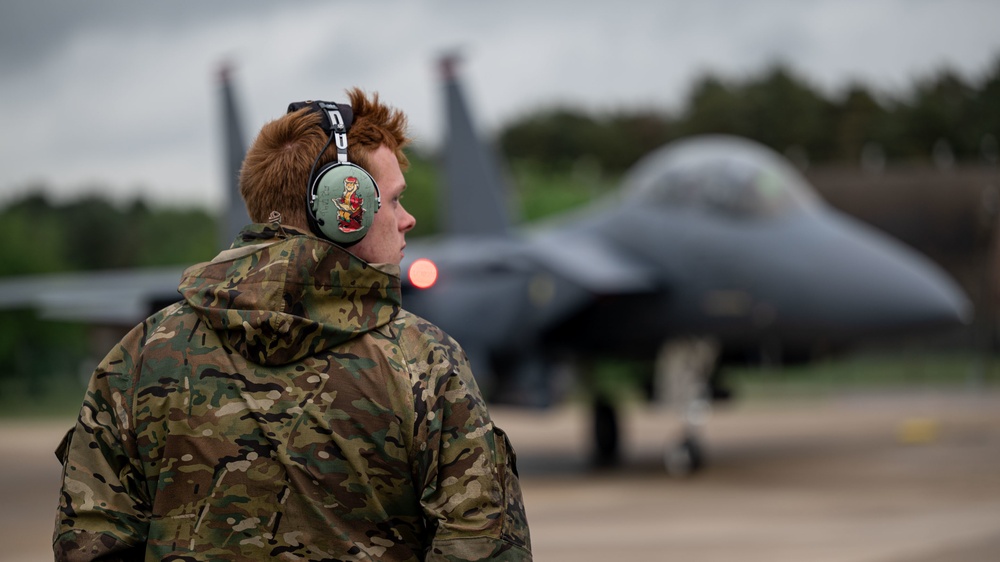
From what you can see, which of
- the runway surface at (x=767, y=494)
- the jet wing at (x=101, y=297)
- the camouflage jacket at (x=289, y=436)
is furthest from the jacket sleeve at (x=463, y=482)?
the jet wing at (x=101, y=297)

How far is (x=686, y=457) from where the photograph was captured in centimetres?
1358

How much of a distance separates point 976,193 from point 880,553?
958 inches

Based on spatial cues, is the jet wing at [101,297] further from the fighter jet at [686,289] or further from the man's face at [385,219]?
the man's face at [385,219]

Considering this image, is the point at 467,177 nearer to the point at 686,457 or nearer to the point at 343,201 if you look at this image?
the point at 686,457

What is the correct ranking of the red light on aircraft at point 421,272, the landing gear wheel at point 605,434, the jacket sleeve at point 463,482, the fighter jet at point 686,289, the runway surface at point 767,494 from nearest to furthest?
the jacket sleeve at point 463,482 → the runway surface at point 767,494 → the red light on aircraft at point 421,272 → the fighter jet at point 686,289 → the landing gear wheel at point 605,434

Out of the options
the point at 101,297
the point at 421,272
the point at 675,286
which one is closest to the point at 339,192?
the point at 421,272

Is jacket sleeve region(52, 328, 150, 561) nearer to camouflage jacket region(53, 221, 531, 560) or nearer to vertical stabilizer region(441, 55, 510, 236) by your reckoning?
camouflage jacket region(53, 221, 531, 560)

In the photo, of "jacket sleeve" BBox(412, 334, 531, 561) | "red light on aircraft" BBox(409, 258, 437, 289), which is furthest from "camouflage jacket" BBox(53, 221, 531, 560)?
"red light on aircraft" BBox(409, 258, 437, 289)

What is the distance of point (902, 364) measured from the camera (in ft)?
114

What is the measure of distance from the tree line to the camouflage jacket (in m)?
15.8

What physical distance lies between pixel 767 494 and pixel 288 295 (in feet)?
35.0

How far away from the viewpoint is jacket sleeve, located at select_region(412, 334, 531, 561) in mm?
1883

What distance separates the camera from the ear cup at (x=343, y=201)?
1976 millimetres

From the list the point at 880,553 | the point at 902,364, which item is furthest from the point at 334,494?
the point at 902,364
